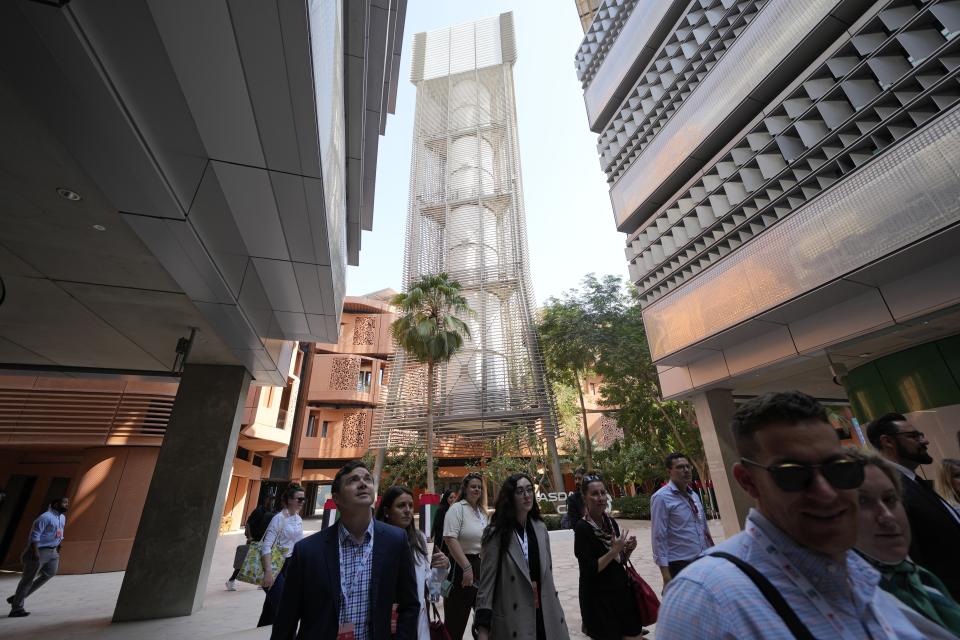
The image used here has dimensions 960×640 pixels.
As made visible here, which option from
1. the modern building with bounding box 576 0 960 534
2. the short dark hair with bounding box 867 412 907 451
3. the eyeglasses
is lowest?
the eyeglasses

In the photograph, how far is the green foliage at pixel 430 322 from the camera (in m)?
17.6

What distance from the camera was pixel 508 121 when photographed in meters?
30.9

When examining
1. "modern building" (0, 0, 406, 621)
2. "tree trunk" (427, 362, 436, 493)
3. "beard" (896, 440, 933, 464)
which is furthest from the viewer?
"tree trunk" (427, 362, 436, 493)

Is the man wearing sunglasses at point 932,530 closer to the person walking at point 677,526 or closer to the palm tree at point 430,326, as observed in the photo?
the person walking at point 677,526

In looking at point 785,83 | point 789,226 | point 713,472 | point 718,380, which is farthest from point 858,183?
point 713,472

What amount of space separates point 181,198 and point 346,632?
3264 mm

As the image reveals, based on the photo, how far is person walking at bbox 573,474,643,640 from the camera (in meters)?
2.95

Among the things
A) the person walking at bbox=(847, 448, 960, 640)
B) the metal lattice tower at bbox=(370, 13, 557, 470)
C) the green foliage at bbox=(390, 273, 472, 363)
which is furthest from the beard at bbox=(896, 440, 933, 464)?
the metal lattice tower at bbox=(370, 13, 557, 470)

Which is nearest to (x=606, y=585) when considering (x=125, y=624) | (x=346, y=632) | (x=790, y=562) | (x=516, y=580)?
(x=516, y=580)

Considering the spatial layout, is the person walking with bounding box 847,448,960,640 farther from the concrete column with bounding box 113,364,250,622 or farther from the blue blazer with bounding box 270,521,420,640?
the concrete column with bounding box 113,364,250,622

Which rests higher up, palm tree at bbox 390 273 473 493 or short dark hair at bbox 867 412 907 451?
palm tree at bbox 390 273 473 493

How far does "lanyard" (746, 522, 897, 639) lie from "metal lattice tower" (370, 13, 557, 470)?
19722 mm

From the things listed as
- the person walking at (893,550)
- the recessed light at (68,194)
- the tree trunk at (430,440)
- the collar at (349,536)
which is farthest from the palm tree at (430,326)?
the person walking at (893,550)

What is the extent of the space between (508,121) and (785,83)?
2620 centimetres
